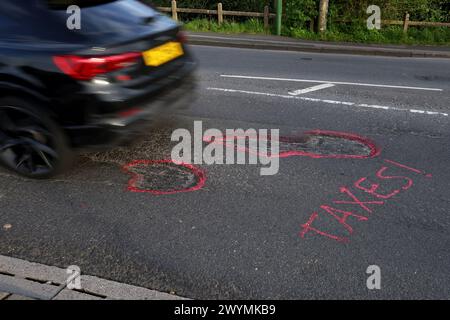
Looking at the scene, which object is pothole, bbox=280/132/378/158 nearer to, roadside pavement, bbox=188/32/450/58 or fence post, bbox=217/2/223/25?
roadside pavement, bbox=188/32/450/58

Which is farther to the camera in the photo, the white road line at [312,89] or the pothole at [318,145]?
the white road line at [312,89]

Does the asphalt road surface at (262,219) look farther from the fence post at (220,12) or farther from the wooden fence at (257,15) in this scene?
the fence post at (220,12)

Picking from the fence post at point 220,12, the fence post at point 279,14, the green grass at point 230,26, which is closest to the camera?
the fence post at point 279,14

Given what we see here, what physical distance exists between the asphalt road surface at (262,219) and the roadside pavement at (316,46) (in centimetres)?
744

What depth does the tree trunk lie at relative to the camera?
1438cm

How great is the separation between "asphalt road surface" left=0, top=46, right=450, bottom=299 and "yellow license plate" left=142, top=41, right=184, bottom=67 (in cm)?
96

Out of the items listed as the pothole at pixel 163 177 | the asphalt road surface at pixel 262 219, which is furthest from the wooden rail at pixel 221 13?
the pothole at pixel 163 177

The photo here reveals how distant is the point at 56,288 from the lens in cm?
265

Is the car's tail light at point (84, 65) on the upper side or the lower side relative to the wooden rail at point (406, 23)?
lower

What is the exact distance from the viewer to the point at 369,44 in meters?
13.6

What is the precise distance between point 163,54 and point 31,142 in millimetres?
1463

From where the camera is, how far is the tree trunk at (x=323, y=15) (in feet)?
47.2

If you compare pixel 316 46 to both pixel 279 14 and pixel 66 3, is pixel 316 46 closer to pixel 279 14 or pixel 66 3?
pixel 279 14
